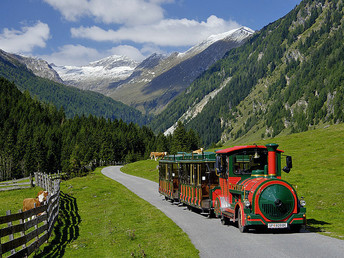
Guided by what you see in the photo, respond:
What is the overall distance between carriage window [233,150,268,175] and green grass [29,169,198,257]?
461cm

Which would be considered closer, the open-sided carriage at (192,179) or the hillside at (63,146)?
the open-sided carriage at (192,179)

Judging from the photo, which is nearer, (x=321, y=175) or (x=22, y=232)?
(x=22, y=232)

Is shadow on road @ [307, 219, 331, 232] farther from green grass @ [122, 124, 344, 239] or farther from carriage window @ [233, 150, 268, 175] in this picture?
carriage window @ [233, 150, 268, 175]

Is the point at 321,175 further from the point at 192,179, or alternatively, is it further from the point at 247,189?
the point at 247,189

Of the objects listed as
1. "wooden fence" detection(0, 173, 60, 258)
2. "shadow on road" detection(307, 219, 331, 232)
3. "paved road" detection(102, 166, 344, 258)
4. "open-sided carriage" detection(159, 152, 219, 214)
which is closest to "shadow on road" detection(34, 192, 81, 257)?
"wooden fence" detection(0, 173, 60, 258)

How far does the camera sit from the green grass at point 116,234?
1677 cm

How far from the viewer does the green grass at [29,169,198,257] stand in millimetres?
16766

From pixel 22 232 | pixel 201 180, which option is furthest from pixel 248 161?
pixel 22 232

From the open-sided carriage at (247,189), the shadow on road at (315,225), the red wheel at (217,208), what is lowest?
the shadow on road at (315,225)

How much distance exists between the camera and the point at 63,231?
23469mm

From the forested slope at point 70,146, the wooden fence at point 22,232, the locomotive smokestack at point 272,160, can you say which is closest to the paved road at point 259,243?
the locomotive smokestack at point 272,160

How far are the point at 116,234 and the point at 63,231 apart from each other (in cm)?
406

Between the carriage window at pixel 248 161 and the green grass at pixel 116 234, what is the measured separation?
4614mm

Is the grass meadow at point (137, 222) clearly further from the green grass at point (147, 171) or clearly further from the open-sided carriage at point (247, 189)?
the green grass at point (147, 171)
